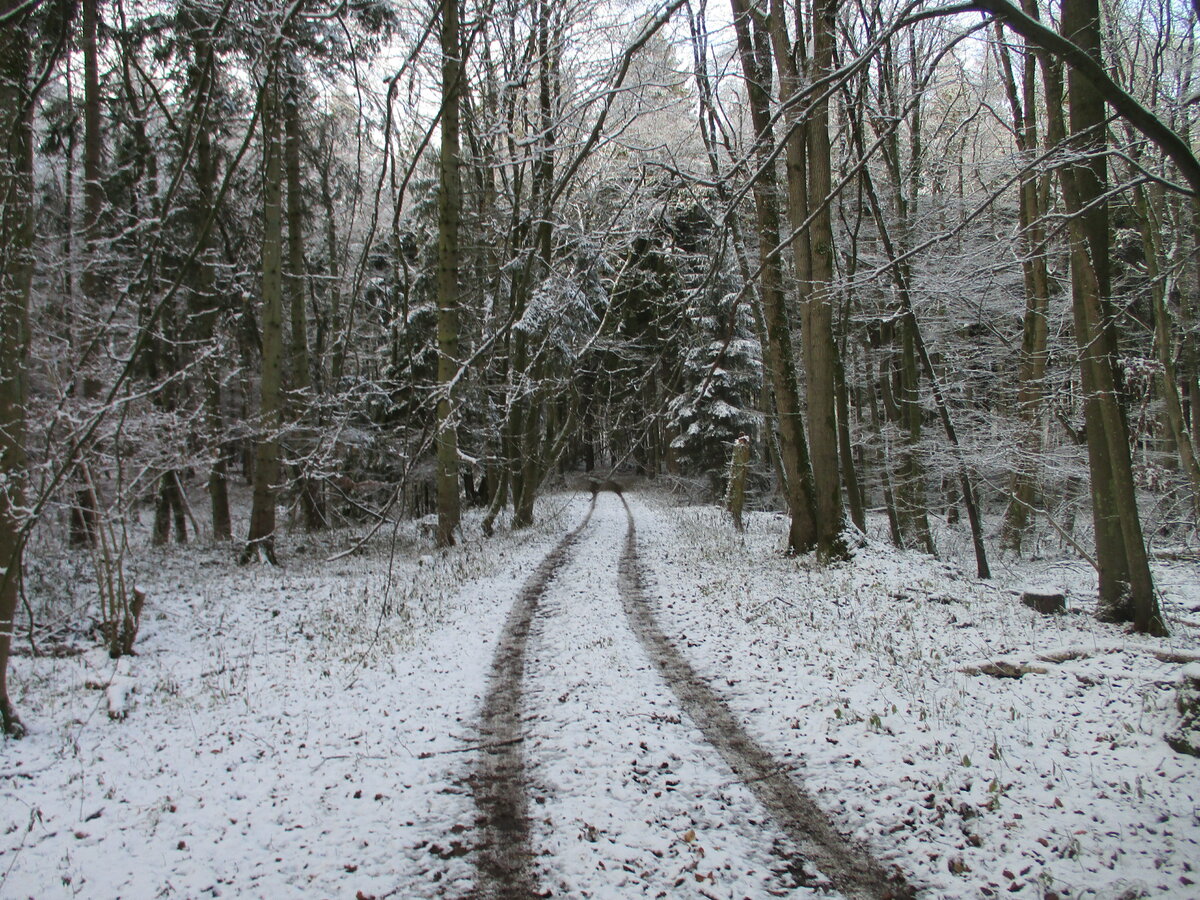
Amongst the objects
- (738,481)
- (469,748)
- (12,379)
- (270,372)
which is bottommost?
(469,748)

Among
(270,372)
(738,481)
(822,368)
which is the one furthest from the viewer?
(738,481)

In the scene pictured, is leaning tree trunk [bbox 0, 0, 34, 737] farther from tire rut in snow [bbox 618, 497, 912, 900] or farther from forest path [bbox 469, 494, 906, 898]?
tire rut in snow [bbox 618, 497, 912, 900]

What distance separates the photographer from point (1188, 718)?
419cm

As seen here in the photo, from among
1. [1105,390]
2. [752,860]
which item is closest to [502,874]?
[752,860]

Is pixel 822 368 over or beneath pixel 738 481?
over

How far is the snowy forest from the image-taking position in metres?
2.59

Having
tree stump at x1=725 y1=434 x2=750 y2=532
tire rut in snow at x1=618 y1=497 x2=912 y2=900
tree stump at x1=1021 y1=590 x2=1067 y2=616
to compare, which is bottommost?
tire rut in snow at x1=618 y1=497 x2=912 y2=900

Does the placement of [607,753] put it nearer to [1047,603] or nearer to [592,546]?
[1047,603]

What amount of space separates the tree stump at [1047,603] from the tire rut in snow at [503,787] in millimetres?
6284

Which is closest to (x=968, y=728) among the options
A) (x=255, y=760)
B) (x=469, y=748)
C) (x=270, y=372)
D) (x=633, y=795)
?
(x=633, y=795)

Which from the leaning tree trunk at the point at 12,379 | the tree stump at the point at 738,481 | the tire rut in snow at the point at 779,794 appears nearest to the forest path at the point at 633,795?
the tire rut in snow at the point at 779,794

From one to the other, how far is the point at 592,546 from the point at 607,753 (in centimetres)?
964

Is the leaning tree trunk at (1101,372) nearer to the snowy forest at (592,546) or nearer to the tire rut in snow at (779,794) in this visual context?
the snowy forest at (592,546)

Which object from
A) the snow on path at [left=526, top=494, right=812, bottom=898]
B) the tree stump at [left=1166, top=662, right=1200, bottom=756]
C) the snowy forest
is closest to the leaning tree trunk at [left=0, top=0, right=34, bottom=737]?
the snowy forest
